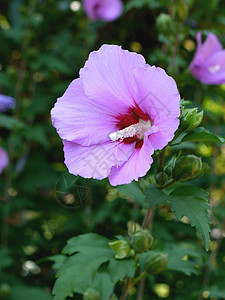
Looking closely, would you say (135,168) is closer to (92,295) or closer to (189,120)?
(189,120)

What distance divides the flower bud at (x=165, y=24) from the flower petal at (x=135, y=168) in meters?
0.83

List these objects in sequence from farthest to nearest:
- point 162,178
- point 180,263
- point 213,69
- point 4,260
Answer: point 4,260, point 213,69, point 180,263, point 162,178

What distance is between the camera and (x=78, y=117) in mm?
790

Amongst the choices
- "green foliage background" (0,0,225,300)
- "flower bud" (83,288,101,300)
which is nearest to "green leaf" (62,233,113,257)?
"flower bud" (83,288,101,300)

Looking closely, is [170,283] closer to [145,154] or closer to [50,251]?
[50,251]

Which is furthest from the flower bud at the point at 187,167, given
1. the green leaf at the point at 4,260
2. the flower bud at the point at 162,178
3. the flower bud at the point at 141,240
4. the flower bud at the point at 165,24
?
the green leaf at the point at 4,260

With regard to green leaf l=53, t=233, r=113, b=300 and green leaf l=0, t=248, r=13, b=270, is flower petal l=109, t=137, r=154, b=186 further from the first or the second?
green leaf l=0, t=248, r=13, b=270

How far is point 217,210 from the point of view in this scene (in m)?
1.65

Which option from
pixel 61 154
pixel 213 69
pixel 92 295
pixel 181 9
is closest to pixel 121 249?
pixel 92 295

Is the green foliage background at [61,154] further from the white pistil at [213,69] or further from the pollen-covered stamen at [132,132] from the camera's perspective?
the pollen-covered stamen at [132,132]

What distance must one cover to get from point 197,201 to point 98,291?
0.35 m

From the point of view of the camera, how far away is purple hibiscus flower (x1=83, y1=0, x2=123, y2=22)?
2082 millimetres

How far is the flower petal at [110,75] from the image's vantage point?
28.8 inches

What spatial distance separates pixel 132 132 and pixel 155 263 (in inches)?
11.2
